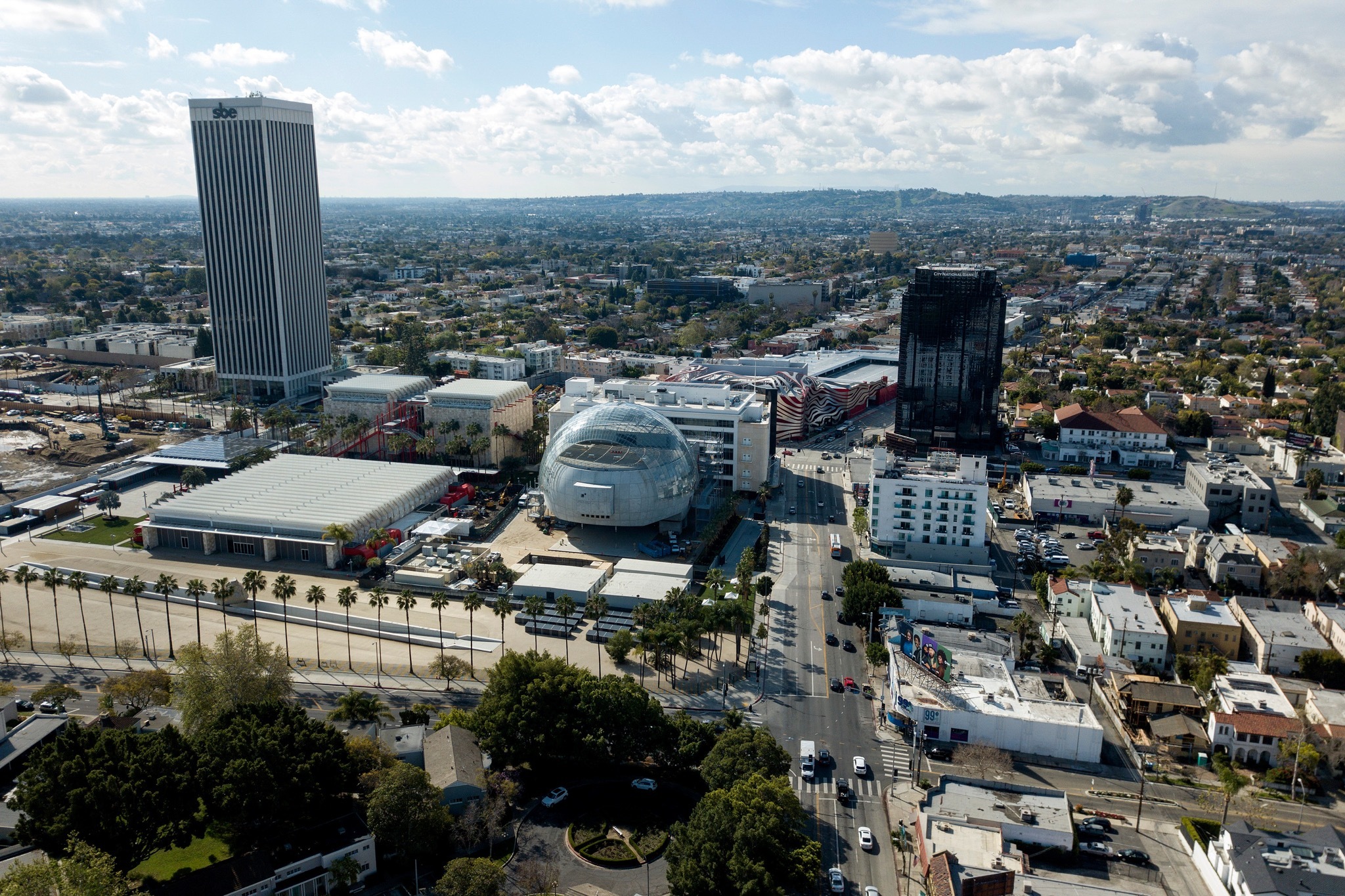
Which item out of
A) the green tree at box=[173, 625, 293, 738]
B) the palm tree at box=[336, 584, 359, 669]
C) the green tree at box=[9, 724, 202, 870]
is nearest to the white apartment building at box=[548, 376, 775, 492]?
the palm tree at box=[336, 584, 359, 669]

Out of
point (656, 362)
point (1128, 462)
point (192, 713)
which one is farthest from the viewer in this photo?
point (656, 362)

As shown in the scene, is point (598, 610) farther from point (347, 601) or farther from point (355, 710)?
point (355, 710)

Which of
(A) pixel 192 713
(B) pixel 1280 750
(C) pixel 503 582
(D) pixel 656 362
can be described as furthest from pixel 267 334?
(B) pixel 1280 750

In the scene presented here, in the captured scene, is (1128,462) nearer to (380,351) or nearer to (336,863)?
(336,863)

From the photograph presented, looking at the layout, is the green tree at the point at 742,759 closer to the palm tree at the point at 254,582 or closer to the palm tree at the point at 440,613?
the palm tree at the point at 440,613

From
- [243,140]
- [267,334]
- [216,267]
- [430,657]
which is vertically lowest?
[430,657]

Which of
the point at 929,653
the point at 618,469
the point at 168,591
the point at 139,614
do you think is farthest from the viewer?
the point at 618,469

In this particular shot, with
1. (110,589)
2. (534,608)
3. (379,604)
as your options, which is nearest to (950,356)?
(534,608)
